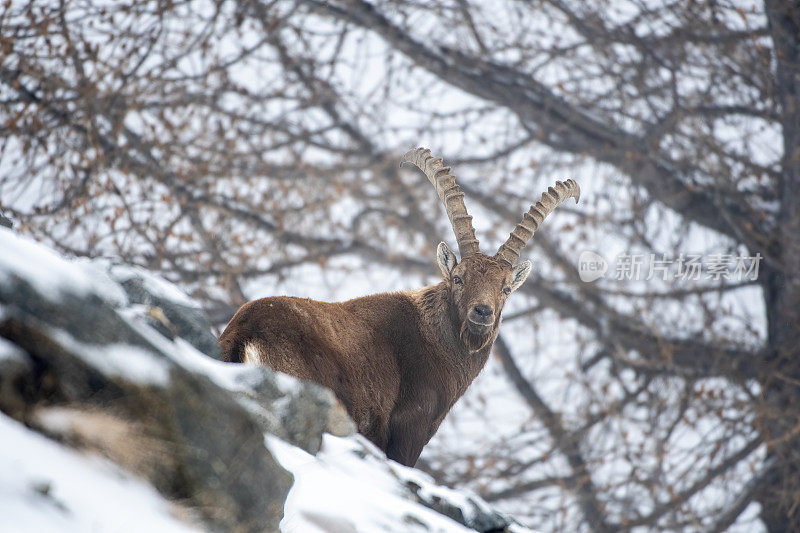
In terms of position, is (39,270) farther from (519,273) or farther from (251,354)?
(519,273)

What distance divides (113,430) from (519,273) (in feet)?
17.0

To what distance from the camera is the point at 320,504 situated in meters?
4.18

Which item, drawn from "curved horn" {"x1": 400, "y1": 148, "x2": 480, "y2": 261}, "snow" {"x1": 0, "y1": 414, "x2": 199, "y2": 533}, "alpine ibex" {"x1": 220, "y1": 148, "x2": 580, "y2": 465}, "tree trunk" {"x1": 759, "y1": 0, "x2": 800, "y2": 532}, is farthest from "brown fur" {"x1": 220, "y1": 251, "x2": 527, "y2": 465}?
"tree trunk" {"x1": 759, "y1": 0, "x2": 800, "y2": 532}

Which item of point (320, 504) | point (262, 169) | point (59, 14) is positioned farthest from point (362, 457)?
point (262, 169)

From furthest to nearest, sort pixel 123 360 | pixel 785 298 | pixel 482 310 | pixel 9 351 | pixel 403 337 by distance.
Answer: pixel 785 298, pixel 403 337, pixel 482 310, pixel 123 360, pixel 9 351

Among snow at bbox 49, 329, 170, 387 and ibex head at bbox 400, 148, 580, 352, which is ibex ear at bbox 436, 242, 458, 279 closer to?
ibex head at bbox 400, 148, 580, 352

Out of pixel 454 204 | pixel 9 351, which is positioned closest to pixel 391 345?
pixel 454 204

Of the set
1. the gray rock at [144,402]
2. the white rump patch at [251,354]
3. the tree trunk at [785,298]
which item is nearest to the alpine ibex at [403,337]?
the white rump patch at [251,354]

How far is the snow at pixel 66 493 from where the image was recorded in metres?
2.91

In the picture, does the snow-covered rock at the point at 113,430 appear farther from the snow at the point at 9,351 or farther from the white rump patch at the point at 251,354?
the white rump patch at the point at 251,354

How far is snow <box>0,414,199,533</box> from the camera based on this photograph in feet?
9.55

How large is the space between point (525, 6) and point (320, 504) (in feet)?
48.8

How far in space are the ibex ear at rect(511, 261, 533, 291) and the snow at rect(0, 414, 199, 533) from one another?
4924 mm

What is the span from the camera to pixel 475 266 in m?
7.62
